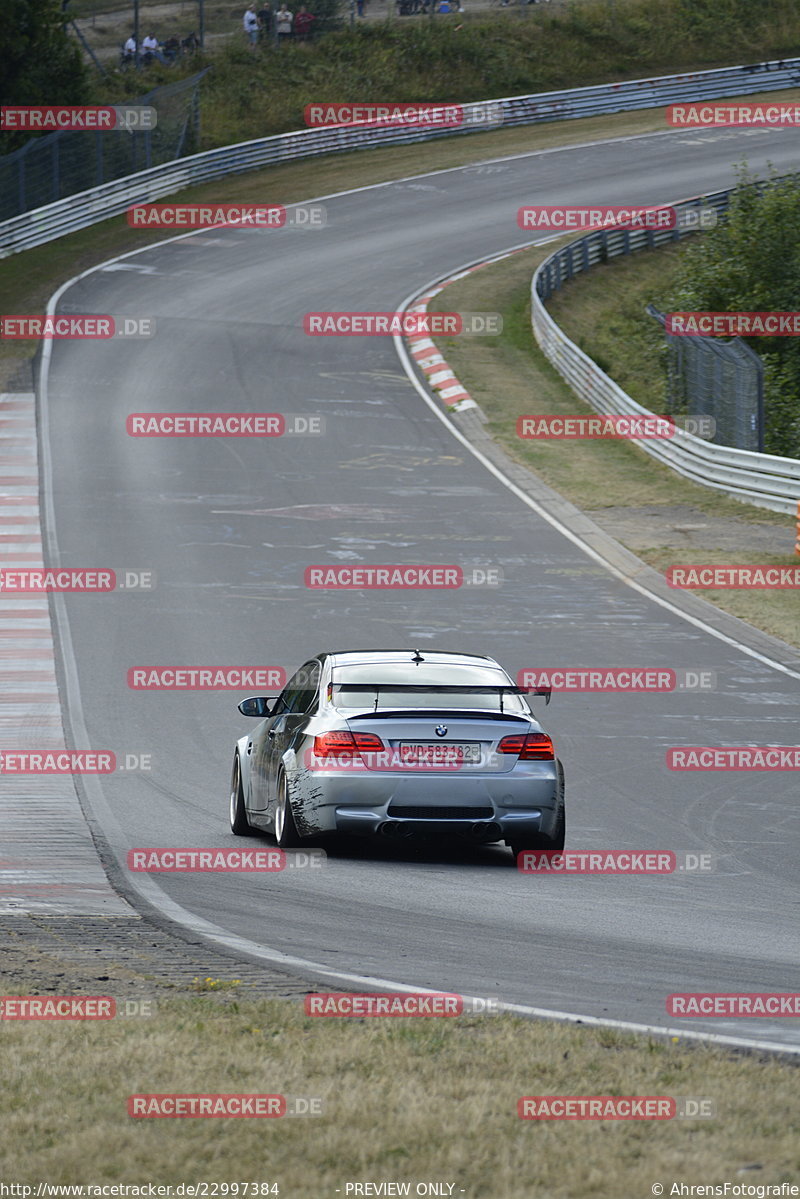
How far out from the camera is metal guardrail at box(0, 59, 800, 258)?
51688 mm

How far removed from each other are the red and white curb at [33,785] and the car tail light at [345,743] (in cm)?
160

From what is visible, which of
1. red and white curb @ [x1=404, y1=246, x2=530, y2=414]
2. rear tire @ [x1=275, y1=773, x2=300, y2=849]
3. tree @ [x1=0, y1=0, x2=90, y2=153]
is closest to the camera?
rear tire @ [x1=275, y1=773, x2=300, y2=849]

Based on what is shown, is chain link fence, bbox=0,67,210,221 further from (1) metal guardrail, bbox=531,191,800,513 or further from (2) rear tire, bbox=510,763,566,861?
(2) rear tire, bbox=510,763,566,861

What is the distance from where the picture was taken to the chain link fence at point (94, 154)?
1966 inches

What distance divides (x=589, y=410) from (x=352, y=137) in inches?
1133

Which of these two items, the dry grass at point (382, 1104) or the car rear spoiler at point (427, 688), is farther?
the car rear spoiler at point (427, 688)

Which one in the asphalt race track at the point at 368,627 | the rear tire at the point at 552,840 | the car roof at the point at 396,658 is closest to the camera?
the asphalt race track at the point at 368,627

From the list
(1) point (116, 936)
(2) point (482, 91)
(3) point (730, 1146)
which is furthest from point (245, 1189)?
(2) point (482, 91)

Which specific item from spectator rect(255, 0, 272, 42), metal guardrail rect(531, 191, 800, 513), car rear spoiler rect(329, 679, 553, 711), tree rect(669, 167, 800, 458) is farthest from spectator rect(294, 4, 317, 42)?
car rear spoiler rect(329, 679, 553, 711)

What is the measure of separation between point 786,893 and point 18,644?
1247 centimetres

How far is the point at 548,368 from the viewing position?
1623 inches

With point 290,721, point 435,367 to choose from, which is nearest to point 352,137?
point 435,367

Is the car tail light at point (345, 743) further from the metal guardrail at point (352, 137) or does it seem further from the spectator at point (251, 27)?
the spectator at point (251, 27)

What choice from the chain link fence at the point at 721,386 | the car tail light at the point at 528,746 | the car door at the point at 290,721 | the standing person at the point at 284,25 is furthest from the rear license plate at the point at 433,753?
the standing person at the point at 284,25
